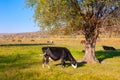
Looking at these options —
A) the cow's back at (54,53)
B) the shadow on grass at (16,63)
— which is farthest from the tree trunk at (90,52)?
the cow's back at (54,53)

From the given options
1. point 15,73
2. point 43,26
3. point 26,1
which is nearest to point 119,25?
point 43,26

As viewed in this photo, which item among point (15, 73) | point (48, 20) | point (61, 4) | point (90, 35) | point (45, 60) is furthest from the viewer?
point (90, 35)

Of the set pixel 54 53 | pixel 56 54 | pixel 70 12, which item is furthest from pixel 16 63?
pixel 70 12

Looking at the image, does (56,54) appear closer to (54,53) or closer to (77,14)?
(54,53)

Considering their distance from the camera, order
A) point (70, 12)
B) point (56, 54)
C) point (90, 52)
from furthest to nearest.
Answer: point (90, 52) → point (70, 12) → point (56, 54)

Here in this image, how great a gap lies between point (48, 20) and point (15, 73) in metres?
9.03

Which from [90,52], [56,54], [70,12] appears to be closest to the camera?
[56,54]

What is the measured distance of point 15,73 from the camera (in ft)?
68.4

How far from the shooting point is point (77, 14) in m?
28.7

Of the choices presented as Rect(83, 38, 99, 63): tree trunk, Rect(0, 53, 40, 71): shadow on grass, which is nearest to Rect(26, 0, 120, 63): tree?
Rect(83, 38, 99, 63): tree trunk

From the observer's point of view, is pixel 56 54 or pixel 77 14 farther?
pixel 77 14

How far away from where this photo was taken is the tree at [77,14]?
2727 centimetres

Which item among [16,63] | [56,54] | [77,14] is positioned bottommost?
[16,63]

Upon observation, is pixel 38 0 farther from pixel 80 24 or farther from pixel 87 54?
pixel 87 54
